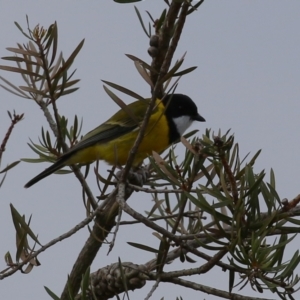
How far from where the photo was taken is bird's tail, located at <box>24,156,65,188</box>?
2.66 meters

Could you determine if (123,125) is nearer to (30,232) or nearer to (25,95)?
(25,95)

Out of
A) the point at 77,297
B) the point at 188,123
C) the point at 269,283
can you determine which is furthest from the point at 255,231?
the point at 188,123

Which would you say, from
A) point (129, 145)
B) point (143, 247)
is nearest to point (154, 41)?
point (143, 247)

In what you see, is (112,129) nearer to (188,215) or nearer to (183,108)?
(183,108)

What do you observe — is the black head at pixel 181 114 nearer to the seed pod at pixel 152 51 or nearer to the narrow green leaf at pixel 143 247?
the narrow green leaf at pixel 143 247

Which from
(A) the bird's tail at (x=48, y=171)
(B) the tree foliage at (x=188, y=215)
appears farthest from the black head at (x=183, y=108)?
(B) the tree foliage at (x=188, y=215)

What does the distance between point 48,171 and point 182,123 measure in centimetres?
164

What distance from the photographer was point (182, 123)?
180 inches

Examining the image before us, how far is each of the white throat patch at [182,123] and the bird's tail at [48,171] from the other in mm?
1034

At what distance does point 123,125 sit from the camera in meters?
4.32

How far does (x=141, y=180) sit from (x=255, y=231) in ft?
3.12

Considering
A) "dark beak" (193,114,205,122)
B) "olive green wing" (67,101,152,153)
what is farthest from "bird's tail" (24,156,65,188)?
"dark beak" (193,114,205,122)

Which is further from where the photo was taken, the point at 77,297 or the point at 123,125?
the point at 123,125

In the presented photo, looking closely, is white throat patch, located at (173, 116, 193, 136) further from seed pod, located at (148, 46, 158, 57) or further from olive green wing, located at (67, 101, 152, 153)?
seed pod, located at (148, 46, 158, 57)
